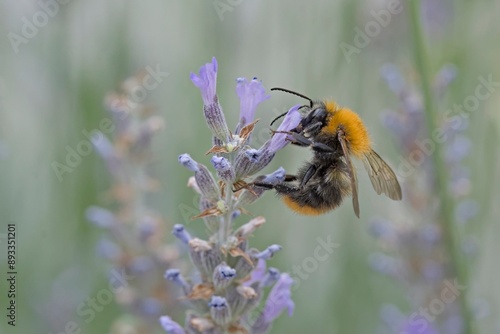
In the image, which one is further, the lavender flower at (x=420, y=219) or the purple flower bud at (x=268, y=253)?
the lavender flower at (x=420, y=219)

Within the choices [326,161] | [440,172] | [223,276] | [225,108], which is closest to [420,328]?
[440,172]

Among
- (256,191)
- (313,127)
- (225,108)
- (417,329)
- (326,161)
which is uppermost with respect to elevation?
(225,108)

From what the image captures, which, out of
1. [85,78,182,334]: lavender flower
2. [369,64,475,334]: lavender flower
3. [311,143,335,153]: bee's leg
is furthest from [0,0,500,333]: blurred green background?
[311,143,335,153]: bee's leg

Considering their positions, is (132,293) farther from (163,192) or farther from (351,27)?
(351,27)

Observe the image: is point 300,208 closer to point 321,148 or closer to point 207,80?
point 321,148

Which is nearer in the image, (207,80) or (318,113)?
(207,80)

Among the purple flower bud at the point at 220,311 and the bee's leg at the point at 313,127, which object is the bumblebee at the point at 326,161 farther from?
the purple flower bud at the point at 220,311

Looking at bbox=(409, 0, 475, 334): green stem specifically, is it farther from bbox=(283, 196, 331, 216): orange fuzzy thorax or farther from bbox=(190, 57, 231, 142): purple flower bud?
bbox=(190, 57, 231, 142): purple flower bud

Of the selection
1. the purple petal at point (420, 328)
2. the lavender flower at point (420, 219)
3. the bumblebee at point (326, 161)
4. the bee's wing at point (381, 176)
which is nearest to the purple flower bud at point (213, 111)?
the bumblebee at point (326, 161)
